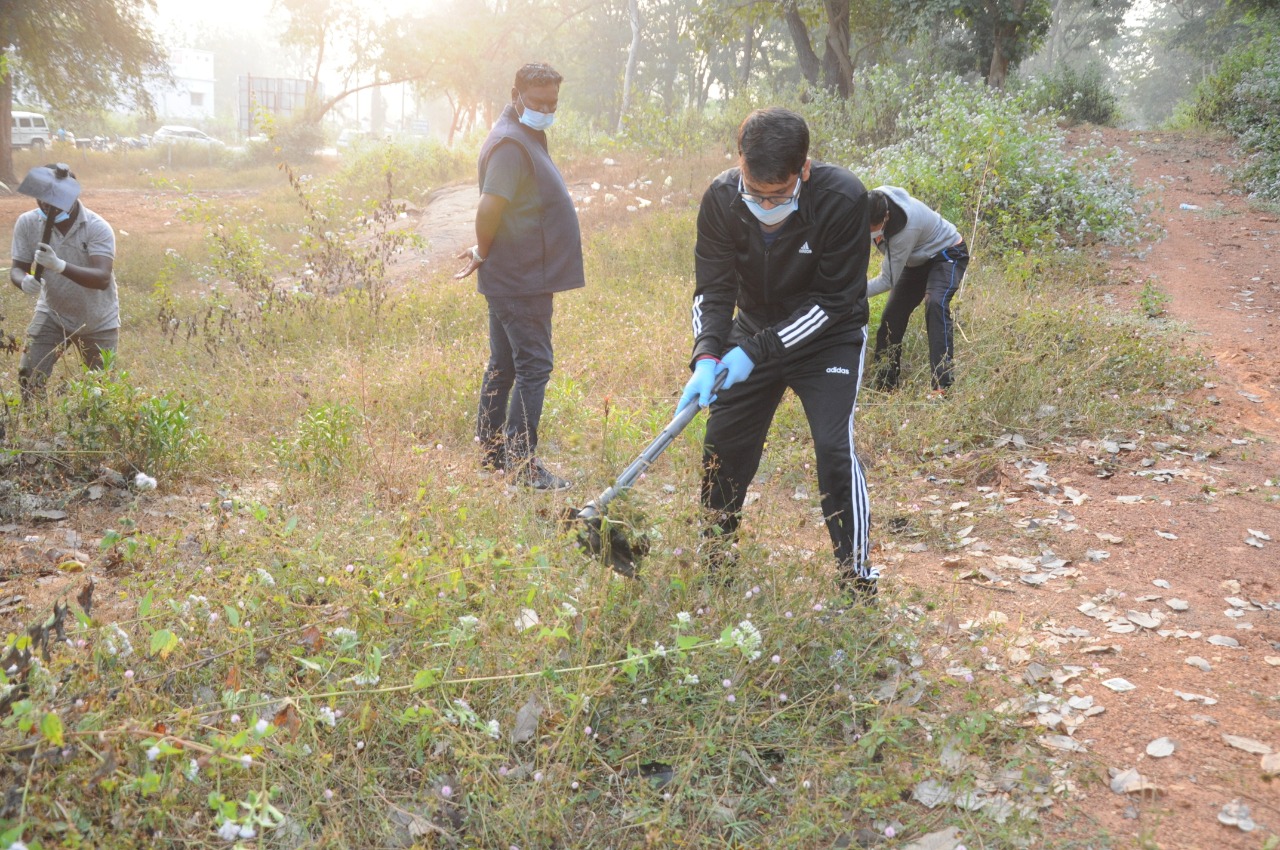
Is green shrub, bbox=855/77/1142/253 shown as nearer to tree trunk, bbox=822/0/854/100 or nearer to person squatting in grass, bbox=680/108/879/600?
person squatting in grass, bbox=680/108/879/600

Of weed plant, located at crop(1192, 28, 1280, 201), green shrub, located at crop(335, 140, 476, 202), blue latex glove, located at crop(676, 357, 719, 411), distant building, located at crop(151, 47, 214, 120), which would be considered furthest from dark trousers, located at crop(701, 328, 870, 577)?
distant building, located at crop(151, 47, 214, 120)

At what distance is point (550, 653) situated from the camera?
2768mm

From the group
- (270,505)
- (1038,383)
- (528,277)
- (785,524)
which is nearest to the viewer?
(785,524)

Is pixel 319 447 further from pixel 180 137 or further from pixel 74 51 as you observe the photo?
pixel 180 137

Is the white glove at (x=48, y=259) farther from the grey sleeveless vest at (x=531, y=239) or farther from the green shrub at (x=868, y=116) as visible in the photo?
the green shrub at (x=868, y=116)

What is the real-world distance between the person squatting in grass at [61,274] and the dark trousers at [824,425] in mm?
4143

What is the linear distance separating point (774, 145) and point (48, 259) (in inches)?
175

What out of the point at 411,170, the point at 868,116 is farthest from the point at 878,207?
the point at 411,170

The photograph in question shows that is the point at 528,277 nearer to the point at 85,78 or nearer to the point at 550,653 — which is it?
the point at 550,653

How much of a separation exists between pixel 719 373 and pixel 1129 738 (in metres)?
1.85

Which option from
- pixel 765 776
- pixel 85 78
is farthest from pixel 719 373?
pixel 85 78

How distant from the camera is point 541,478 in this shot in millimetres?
4695

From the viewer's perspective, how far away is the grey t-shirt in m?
5.31

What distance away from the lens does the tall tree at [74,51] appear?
17.5 metres
